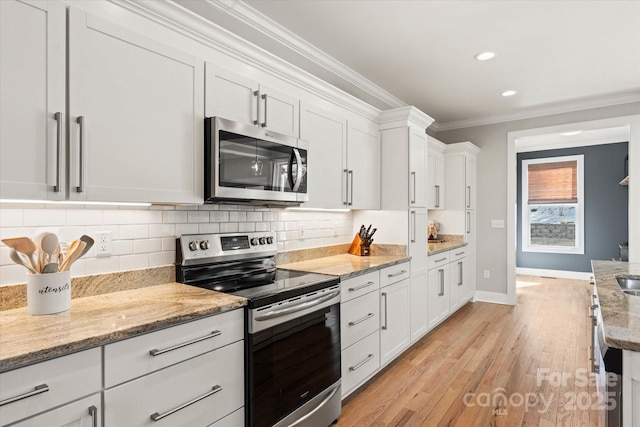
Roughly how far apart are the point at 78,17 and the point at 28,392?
1.34 m

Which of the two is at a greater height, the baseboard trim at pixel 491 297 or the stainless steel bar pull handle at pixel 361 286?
the stainless steel bar pull handle at pixel 361 286

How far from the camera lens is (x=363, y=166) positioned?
124 inches

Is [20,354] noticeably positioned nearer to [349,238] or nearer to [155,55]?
[155,55]

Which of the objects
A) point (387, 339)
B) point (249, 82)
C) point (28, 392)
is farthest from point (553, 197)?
point (28, 392)

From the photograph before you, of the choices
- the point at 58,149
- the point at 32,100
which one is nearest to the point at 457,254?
the point at 58,149

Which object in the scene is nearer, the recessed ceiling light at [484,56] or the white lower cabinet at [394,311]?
the white lower cabinet at [394,311]

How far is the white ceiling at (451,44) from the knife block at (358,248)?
1.48m

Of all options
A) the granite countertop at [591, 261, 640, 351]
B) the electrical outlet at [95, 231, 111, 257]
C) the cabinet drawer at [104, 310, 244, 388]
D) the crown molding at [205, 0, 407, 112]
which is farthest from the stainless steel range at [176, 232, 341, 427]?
the crown molding at [205, 0, 407, 112]

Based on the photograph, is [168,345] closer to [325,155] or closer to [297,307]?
[297,307]

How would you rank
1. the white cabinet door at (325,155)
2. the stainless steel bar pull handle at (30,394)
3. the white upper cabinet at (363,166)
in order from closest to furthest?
the stainless steel bar pull handle at (30,394)
the white cabinet door at (325,155)
the white upper cabinet at (363,166)

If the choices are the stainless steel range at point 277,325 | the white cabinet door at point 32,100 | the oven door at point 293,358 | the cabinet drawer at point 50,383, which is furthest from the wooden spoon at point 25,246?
the oven door at point 293,358

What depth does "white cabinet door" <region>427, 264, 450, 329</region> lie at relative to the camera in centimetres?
373

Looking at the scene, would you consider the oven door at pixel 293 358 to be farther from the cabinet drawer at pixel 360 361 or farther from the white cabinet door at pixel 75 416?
the white cabinet door at pixel 75 416

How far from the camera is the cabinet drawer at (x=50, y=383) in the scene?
1.00 m
